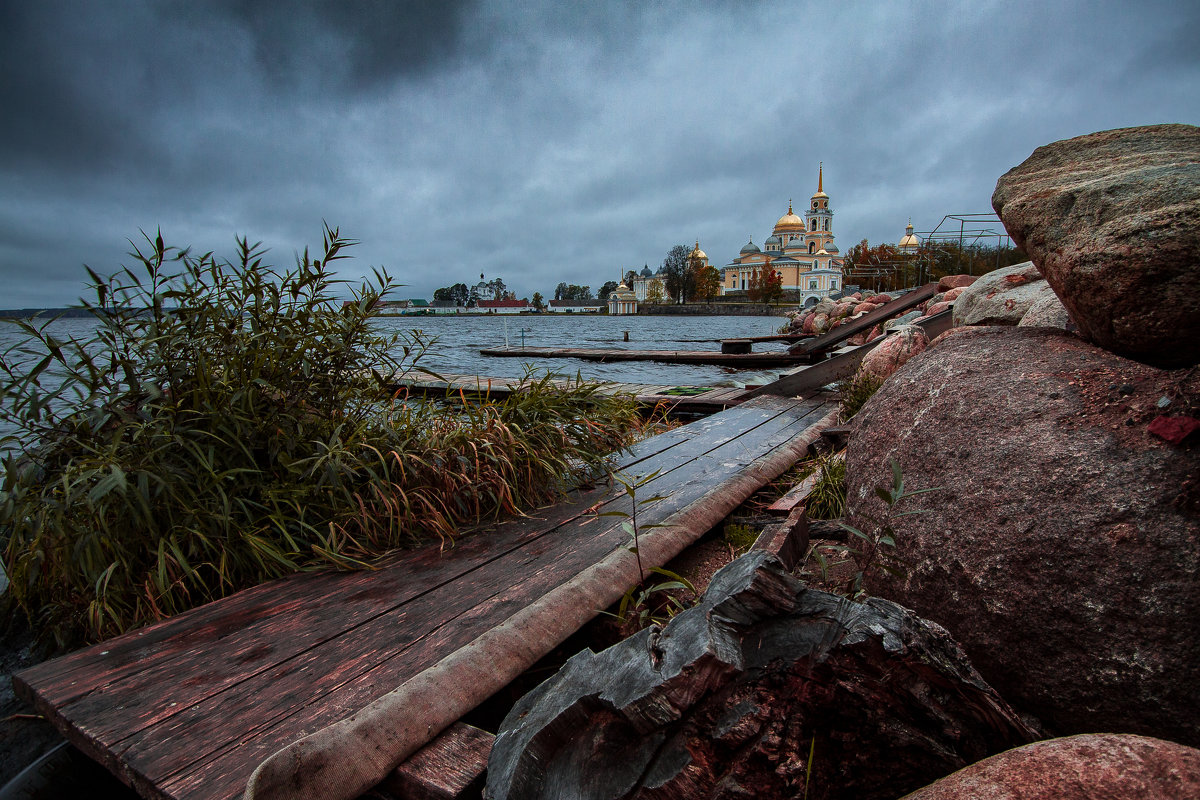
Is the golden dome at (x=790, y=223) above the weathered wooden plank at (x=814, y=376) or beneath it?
above

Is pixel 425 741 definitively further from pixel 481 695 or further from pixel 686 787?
pixel 686 787

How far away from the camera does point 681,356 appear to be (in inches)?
802

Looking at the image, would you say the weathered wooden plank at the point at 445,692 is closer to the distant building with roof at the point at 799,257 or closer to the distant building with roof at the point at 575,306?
the distant building with roof at the point at 799,257

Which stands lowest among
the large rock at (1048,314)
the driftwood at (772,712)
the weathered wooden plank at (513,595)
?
the weathered wooden plank at (513,595)

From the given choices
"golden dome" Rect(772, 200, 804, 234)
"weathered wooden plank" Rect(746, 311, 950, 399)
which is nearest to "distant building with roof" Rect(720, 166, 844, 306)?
"golden dome" Rect(772, 200, 804, 234)

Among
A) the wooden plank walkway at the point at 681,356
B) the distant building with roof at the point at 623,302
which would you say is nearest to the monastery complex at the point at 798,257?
the distant building with roof at the point at 623,302

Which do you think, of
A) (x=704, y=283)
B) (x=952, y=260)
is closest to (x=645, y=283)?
(x=704, y=283)

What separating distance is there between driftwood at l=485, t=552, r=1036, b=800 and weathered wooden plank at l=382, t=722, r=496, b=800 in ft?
1.22

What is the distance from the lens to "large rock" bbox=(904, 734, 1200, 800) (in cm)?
95

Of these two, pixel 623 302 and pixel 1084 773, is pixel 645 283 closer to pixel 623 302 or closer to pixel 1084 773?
pixel 623 302

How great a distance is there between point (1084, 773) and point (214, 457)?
328 cm

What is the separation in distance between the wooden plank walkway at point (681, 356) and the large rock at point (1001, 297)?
861 cm

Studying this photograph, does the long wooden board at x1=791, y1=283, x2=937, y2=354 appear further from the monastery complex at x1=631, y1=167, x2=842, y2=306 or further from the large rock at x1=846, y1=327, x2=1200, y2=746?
the monastery complex at x1=631, y1=167, x2=842, y2=306

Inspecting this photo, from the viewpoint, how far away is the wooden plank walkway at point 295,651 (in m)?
1.71
